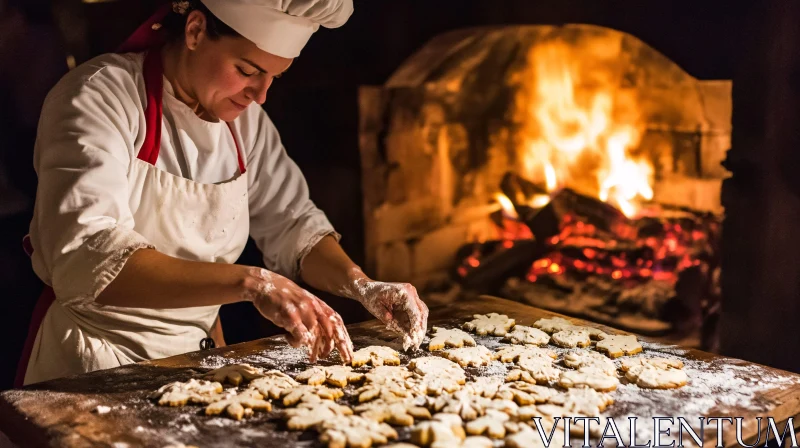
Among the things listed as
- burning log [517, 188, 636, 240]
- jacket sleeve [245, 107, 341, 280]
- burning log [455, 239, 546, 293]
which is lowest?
burning log [455, 239, 546, 293]

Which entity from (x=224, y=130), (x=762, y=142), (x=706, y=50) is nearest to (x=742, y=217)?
(x=762, y=142)

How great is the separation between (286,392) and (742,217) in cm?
205

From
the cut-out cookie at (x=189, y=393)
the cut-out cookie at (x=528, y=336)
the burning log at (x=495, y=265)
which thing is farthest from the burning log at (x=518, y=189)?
the cut-out cookie at (x=189, y=393)

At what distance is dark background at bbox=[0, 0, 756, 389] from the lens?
278 centimetres

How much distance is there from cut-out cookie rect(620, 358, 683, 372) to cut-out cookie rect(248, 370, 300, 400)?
32.3 inches

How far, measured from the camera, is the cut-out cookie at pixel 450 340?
2.16 meters

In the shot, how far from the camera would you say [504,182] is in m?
4.29

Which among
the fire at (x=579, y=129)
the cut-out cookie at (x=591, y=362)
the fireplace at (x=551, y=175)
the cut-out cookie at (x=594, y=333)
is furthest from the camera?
the fire at (x=579, y=129)

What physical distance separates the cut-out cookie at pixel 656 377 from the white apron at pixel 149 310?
1218 millimetres

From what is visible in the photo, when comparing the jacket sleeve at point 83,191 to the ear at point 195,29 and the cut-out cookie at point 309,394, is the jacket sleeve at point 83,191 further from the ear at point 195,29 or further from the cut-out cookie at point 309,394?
the cut-out cookie at point 309,394

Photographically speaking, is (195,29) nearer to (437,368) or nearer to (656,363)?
(437,368)

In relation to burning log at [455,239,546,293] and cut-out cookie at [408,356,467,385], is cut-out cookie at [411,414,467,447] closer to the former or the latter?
cut-out cookie at [408,356,467,385]

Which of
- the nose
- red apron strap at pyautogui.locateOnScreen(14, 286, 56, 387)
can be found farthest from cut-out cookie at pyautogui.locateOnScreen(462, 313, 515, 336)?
red apron strap at pyautogui.locateOnScreen(14, 286, 56, 387)

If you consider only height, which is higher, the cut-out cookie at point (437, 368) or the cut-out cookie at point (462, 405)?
the cut-out cookie at point (462, 405)
